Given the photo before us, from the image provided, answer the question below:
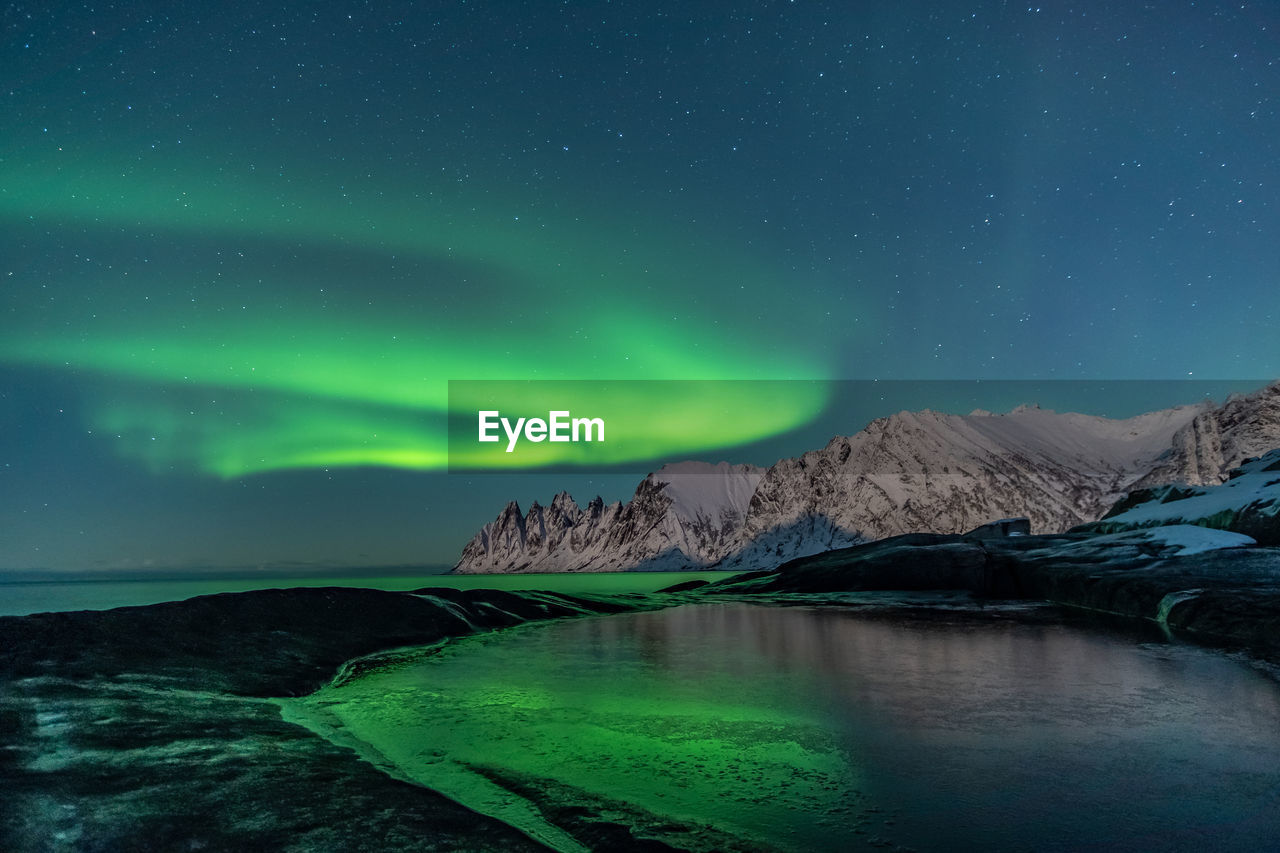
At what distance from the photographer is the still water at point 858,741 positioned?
774 cm

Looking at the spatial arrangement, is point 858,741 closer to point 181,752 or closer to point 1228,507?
point 181,752

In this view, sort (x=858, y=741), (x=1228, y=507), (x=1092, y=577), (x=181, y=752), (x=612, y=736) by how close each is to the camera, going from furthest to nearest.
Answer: (x=1228, y=507) < (x=1092, y=577) < (x=612, y=736) < (x=858, y=741) < (x=181, y=752)

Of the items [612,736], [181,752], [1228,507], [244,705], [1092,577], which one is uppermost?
[1228,507]

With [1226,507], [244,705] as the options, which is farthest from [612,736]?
[1226,507]

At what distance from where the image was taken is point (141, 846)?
6.63 metres

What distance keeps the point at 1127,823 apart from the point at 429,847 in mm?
7701

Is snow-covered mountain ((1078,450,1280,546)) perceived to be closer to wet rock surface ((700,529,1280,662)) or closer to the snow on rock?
the snow on rock

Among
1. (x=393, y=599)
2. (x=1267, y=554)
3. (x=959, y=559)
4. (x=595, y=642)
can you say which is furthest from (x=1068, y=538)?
(x=393, y=599)

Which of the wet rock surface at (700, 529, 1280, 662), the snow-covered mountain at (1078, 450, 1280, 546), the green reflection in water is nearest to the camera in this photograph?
the green reflection in water

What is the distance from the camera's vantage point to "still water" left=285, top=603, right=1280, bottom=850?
7.74 meters

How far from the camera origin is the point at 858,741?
11188 millimetres

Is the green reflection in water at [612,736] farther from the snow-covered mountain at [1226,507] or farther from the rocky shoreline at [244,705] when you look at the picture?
the snow-covered mountain at [1226,507]

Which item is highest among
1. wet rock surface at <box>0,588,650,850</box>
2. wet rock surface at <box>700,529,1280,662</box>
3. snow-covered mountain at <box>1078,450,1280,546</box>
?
snow-covered mountain at <box>1078,450,1280,546</box>

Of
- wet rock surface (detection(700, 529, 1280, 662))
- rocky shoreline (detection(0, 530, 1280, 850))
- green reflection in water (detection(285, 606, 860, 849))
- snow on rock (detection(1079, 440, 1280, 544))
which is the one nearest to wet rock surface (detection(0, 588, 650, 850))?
rocky shoreline (detection(0, 530, 1280, 850))
